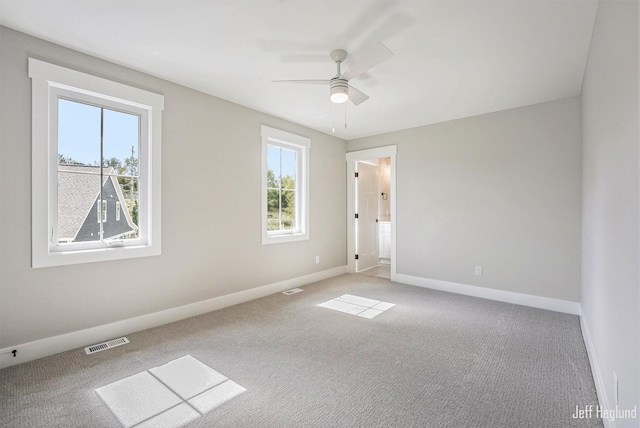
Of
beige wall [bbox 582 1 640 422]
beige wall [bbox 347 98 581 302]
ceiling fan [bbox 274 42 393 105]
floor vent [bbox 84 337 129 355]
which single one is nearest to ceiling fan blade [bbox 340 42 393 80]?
ceiling fan [bbox 274 42 393 105]

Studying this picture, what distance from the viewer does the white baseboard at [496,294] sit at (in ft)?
11.9

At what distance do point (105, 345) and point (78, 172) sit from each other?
1596 mm

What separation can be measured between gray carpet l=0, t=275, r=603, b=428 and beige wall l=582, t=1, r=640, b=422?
486 millimetres

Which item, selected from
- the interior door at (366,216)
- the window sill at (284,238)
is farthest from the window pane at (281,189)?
the interior door at (366,216)

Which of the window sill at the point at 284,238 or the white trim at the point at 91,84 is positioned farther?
the window sill at the point at 284,238

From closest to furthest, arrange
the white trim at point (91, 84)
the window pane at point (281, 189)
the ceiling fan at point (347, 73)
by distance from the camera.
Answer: the ceiling fan at point (347, 73), the white trim at point (91, 84), the window pane at point (281, 189)

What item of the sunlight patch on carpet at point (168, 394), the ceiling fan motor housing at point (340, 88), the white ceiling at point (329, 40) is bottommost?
the sunlight patch on carpet at point (168, 394)

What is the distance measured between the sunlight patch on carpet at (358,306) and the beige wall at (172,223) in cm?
99

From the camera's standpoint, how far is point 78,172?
8.92ft

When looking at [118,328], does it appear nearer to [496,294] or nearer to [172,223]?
[172,223]

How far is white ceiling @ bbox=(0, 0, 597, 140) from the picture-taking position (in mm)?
2088

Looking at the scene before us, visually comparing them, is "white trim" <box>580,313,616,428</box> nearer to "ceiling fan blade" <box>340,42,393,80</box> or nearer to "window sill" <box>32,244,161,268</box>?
"ceiling fan blade" <box>340,42,393,80</box>

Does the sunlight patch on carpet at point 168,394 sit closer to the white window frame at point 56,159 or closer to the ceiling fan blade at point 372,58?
the white window frame at point 56,159

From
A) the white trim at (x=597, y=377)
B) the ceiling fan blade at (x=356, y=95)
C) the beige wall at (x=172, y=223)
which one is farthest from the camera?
the ceiling fan blade at (x=356, y=95)
